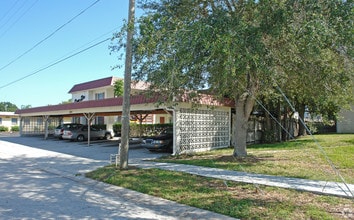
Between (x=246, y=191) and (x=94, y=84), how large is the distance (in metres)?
29.6

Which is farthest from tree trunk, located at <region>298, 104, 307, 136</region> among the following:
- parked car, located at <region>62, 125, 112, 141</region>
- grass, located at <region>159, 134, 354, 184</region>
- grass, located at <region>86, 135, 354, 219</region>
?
parked car, located at <region>62, 125, 112, 141</region>

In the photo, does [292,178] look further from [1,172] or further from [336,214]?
[1,172]

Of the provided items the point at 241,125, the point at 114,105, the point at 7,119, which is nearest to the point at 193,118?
the point at 241,125

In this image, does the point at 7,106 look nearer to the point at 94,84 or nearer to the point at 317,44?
the point at 94,84

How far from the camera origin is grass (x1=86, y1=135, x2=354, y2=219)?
19.0 feet

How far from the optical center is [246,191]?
734 cm

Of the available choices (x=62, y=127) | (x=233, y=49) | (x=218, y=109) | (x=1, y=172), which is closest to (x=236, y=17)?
(x=233, y=49)

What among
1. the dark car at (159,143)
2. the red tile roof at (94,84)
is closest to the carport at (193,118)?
the dark car at (159,143)

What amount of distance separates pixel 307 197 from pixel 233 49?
11.9 feet

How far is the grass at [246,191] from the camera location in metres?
5.80

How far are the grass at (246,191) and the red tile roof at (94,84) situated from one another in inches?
878

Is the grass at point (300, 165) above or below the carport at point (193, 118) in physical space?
below

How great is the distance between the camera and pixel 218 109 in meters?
18.6

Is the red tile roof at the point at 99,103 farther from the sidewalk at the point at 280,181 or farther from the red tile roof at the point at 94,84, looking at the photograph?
the red tile roof at the point at 94,84
